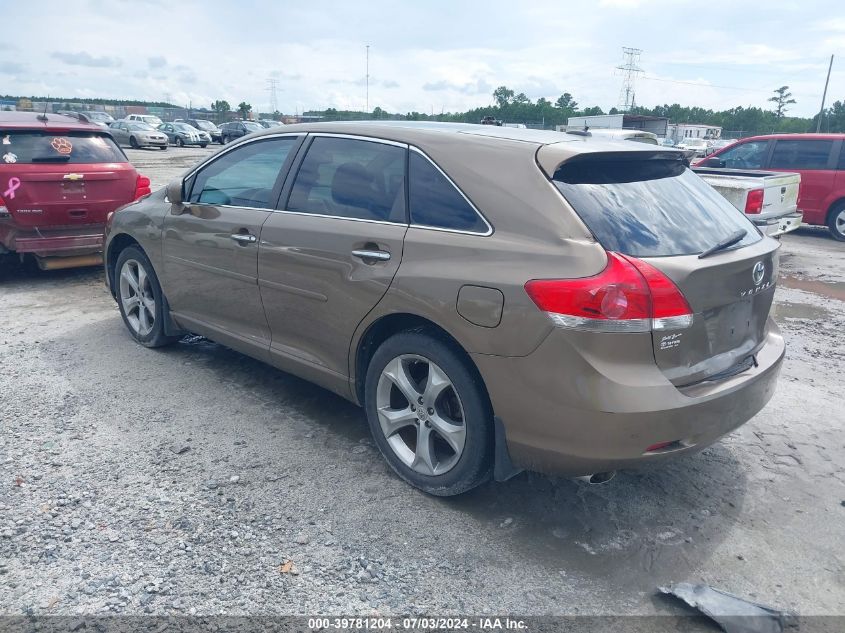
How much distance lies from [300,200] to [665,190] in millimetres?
1962

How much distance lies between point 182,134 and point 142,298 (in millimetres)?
35430

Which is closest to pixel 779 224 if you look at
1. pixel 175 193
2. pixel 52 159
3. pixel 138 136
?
pixel 175 193

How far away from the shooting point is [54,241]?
6875 millimetres

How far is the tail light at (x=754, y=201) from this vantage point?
778cm

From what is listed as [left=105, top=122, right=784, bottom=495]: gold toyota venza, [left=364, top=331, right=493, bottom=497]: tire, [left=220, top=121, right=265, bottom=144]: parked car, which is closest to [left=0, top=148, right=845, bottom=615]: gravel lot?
[left=364, top=331, right=493, bottom=497]: tire

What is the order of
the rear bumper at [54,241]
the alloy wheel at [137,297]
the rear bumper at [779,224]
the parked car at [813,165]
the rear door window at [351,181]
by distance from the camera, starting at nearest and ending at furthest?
the rear door window at [351,181], the alloy wheel at [137,297], the rear bumper at [54,241], the rear bumper at [779,224], the parked car at [813,165]

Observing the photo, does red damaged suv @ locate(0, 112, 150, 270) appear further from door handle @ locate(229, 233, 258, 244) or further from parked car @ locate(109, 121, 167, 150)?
parked car @ locate(109, 121, 167, 150)

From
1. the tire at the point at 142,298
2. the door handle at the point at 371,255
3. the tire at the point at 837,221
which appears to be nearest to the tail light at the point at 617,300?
the door handle at the point at 371,255

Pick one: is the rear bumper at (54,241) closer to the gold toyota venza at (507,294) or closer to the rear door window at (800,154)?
the gold toyota venza at (507,294)

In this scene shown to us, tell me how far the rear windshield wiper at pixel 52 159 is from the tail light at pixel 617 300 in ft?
20.3

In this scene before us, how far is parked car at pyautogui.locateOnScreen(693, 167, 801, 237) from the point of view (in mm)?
7785

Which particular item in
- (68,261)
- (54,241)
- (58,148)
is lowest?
(68,261)

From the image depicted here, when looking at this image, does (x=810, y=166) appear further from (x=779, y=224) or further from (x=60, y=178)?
(x=60, y=178)

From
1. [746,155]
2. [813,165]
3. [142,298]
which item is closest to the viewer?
[142,298]
